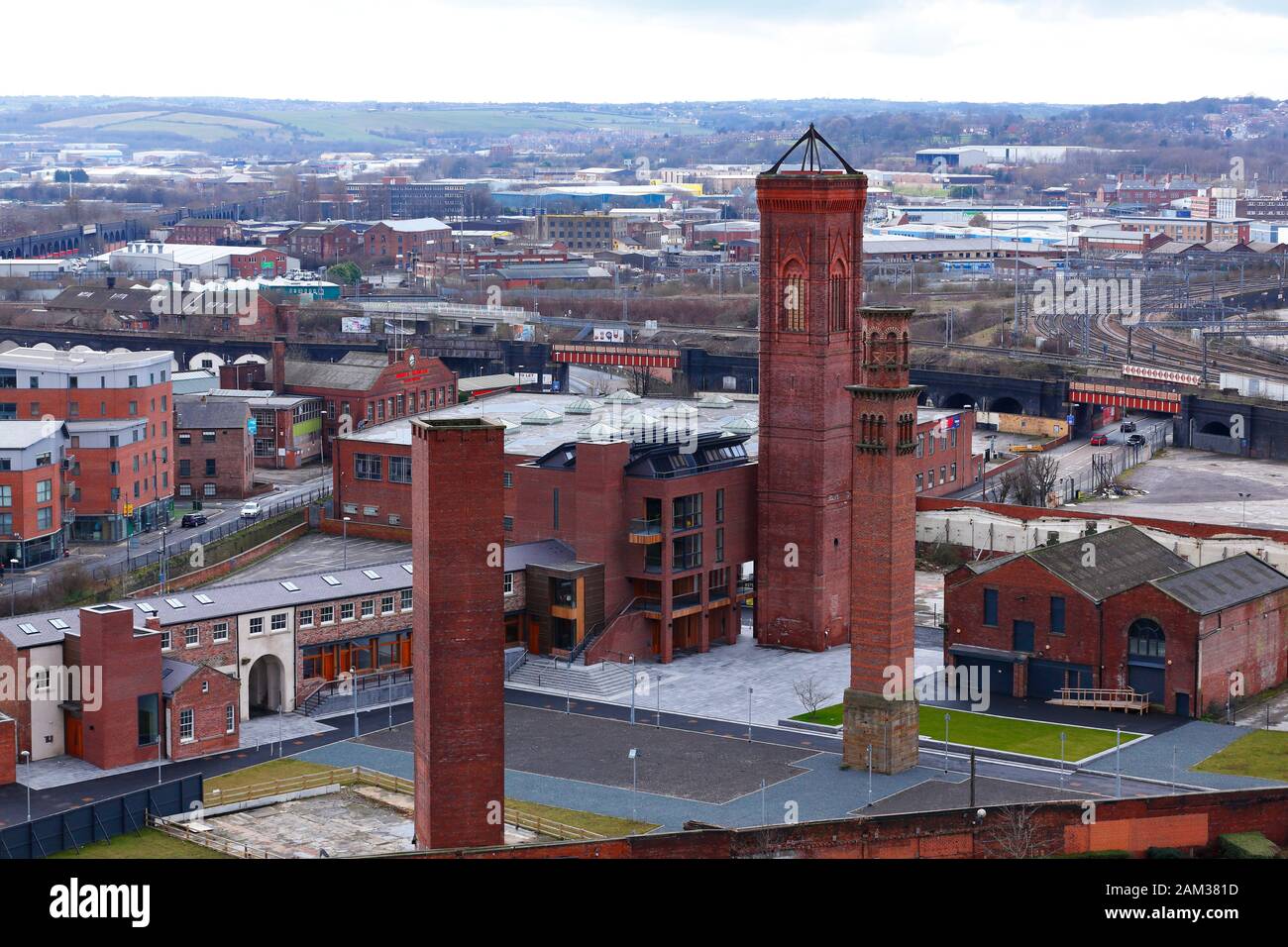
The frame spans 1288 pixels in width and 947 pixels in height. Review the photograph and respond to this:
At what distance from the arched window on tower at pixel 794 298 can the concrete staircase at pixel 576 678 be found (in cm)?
1234

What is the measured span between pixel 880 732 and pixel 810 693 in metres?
6.99

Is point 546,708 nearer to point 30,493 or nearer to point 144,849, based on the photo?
point 144,849

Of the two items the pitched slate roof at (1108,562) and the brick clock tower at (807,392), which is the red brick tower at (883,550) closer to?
the pitched slate roof at (1108,562)

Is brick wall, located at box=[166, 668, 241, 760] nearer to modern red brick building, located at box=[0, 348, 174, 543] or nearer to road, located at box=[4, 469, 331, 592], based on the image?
road, located at box=[4, 469, 331, 592]

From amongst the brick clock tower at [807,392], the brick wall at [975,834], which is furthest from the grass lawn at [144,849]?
the brick clock tower at [807,392]

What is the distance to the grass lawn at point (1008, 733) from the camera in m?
55.6

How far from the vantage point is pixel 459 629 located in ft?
146

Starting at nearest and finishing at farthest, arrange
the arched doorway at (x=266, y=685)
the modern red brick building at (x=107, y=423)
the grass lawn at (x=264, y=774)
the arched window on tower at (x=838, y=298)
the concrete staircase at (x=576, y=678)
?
the grass lawn at (x=264, y=774)
the arched doorway at (x=266, y=685)
the concrete staircase at (x=576, y=678)
the arched window on tower at (x=838, y=298)
the modern red brick building at (x=107, y=423)

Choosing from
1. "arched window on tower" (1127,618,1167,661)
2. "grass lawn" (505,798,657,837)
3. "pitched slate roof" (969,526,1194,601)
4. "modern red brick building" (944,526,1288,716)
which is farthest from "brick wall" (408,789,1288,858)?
"pitched slate roof" (969,526,1194,601)
